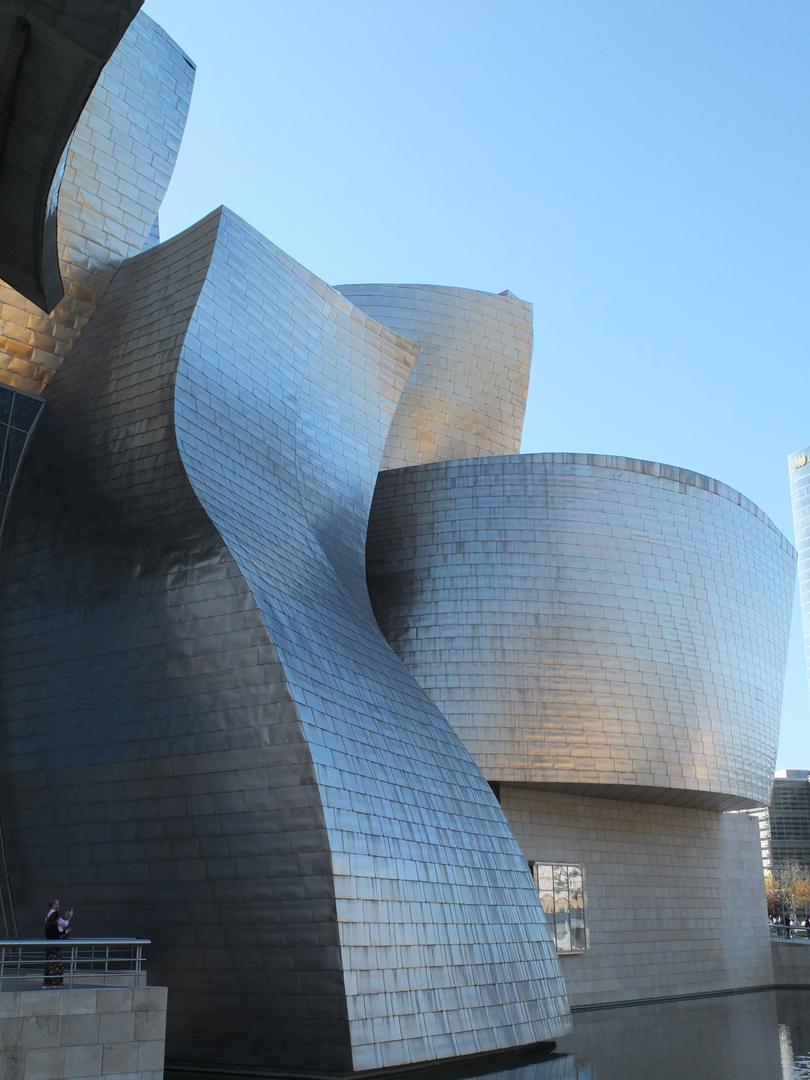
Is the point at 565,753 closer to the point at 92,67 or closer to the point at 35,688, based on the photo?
the point at 35,688

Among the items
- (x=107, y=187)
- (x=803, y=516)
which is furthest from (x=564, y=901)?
(x=803, y=516)

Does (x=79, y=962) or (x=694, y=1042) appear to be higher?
(x=79, y=962)

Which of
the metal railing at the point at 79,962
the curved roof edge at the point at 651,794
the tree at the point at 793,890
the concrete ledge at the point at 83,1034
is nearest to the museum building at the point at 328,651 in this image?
the curved roof edge at the point at 651,794

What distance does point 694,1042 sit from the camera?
51.5ft

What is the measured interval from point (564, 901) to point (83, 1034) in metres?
14.5

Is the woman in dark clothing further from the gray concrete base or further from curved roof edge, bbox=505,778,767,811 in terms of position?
the gray concrete base

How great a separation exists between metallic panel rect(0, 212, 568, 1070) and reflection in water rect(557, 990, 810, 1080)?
1233 mm

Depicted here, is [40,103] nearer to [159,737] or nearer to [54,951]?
[54,951]

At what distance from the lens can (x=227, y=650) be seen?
537 inches

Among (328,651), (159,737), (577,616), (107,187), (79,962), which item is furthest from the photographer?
(577,616)

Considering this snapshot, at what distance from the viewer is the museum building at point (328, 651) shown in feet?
41.1

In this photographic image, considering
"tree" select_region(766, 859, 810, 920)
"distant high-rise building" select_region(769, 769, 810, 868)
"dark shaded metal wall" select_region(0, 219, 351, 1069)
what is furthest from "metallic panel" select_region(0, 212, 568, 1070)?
"distant high-rise building" select_region(769, 769, 810, 868)

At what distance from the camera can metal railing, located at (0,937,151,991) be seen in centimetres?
995

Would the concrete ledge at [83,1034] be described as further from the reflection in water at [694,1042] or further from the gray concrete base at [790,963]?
the gray concrete base at [790,963]
